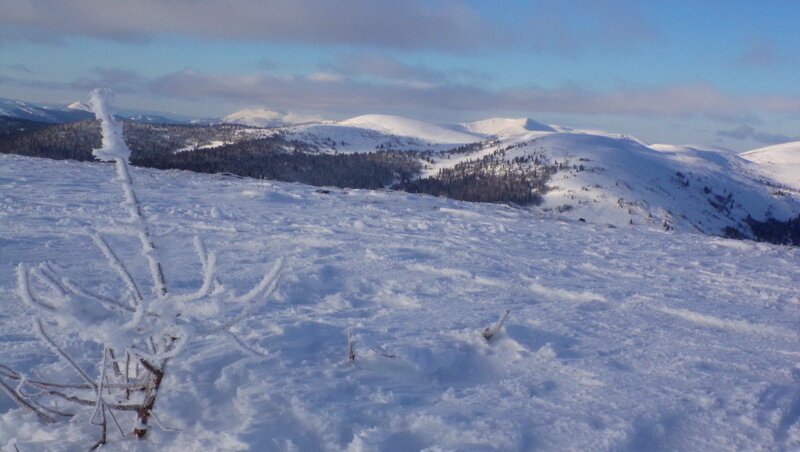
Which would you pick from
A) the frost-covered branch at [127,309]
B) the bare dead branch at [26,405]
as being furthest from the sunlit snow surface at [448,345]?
the frost-covered branch at [127,309]

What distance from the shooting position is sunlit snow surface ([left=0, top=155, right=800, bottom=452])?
288 cm

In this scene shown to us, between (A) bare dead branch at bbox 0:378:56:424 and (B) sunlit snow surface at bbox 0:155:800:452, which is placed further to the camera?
(B) sunlit snow surface at bbox 0:155:800:452

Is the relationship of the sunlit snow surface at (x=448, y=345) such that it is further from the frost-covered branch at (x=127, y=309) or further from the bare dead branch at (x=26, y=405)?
the frost-covered branch at (x=127, y=309)

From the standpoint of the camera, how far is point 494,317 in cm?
494

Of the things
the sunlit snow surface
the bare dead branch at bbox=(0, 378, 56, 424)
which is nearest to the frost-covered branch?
the bare dead branch at bbox=(0, 378, 56, 424)

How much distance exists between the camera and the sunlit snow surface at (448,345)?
288cm

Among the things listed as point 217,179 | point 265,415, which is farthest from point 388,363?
point 217,179

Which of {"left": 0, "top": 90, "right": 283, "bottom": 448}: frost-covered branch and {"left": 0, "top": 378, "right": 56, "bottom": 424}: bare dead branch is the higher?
{"left": 0, "top": 90, "right": 283, "bottom": 448}: frost-covered branch

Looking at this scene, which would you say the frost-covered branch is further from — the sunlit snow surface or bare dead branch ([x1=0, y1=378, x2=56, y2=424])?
the sunlit snow surface

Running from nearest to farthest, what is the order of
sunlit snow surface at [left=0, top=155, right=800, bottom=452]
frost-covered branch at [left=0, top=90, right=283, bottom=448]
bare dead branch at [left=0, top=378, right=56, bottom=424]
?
frost-covered branch at [left=0, top=90, right=283, bottom=448]
bare dead branch at [left=0, top=378, right=56, bottom=424]
sunlit snow surface at [left=0, top=155, right=800, bottom=452]

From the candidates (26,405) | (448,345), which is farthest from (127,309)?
(448,345)

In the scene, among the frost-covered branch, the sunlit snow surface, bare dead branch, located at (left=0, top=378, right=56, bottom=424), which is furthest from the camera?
the sunlit snow surface

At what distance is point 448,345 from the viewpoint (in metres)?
4.03

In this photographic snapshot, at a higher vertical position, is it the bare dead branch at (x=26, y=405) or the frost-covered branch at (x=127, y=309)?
the frost-covered branch at (x=127, y=309)
